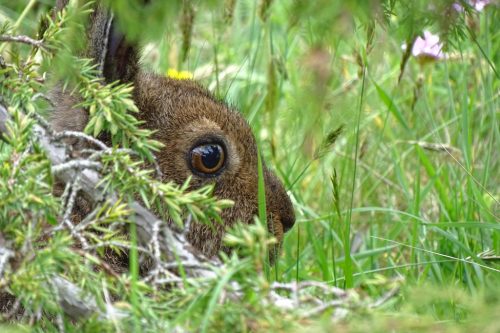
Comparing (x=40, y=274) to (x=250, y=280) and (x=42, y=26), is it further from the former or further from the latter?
(x=42, y=26)

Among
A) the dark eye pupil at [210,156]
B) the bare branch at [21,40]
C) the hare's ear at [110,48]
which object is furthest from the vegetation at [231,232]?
the dark eye pupil at [210,156]

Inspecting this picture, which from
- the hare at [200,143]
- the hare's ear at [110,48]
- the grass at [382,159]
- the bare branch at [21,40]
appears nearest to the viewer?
the bare branch at [21,40]

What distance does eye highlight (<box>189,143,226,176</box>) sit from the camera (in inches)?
126

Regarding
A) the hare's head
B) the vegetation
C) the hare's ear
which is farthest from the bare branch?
the hare's head

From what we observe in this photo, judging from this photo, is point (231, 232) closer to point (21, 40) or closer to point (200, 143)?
point (21, 40)

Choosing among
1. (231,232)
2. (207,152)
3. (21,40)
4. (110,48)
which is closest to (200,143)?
(207,152)

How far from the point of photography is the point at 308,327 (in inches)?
67.3

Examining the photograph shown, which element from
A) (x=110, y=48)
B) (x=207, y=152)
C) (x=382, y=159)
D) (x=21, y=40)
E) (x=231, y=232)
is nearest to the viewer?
(x=231, y=232)

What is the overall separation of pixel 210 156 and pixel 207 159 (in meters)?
0.02

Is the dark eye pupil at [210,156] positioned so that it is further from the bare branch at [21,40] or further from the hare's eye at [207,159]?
the bare branch at [21,40]

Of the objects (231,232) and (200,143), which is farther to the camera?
(200,143)

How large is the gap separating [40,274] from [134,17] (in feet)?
2.27

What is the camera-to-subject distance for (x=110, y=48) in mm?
2963

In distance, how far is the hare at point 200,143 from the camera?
3.15m
